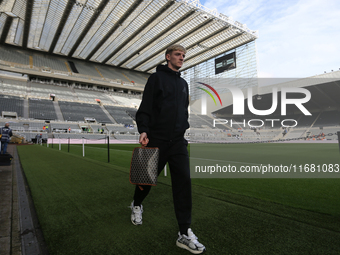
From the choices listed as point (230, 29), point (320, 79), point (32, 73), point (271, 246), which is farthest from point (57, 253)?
point (32, 73)

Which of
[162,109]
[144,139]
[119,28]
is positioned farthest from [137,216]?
[119,28]

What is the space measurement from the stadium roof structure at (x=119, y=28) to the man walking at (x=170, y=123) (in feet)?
107

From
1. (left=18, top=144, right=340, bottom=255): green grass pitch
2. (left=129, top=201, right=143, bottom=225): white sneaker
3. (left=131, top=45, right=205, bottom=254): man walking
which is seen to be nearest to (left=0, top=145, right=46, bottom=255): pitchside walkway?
(left=18, top=144, right=340, bottom=255): green grass pitch

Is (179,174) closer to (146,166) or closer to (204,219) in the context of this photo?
(146,166)

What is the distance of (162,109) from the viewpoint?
1997mm

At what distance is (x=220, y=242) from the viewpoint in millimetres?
1895

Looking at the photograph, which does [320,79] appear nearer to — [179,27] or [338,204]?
[179,27]

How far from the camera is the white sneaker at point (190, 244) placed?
1.73m

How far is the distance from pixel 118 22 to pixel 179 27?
395 inches

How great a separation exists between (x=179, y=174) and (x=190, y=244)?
578mm

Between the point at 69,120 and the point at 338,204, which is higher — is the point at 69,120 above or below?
above

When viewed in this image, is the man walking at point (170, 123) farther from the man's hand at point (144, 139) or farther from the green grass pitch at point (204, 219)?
the green grass pitch at point (204, 219)

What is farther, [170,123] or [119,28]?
[119,28]

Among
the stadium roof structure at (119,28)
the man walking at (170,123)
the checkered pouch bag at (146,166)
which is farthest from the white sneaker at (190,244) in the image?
the stadium roof structure at (119,28)
